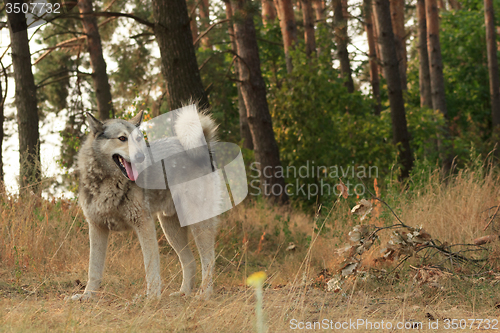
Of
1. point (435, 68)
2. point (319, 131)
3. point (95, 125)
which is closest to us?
point (95, 125)

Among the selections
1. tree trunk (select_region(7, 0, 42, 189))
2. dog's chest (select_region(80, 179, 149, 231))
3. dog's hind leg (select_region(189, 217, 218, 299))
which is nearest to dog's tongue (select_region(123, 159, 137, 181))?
dog's chest (select_region(80, 179, 149, 231))

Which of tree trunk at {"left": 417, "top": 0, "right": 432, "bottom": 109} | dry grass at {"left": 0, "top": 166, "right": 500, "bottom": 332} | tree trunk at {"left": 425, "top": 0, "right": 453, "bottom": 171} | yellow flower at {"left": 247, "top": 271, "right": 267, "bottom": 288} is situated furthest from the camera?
tree trunk at {"left": 417, "top": 0, "right": 432, "bottom": 109}

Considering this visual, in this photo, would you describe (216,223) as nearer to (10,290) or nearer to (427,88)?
(10,290)


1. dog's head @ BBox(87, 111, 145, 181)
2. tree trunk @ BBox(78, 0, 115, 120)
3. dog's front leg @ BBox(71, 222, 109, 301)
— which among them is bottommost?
dog's front leg @ BBox(71, 222, 109, 301)

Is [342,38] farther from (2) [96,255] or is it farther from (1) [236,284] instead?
(2) [96,255]

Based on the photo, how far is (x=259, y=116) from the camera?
37.8ft

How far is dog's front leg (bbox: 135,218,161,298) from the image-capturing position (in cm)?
457

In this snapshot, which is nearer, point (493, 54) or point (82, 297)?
point (82, 297)

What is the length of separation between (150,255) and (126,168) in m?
0.96

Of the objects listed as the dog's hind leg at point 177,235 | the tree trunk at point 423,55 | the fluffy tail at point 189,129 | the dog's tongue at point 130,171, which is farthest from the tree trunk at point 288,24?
the dog's tongue at point 130,171

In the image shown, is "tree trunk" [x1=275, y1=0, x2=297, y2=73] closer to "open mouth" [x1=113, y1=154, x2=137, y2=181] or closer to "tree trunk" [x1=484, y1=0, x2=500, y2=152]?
"tree trunk" [x1=484, y1=0, x2=500, y2=152]

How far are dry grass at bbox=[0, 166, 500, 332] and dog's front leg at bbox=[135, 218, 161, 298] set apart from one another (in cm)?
18

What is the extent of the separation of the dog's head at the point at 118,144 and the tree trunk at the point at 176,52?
2.70 m

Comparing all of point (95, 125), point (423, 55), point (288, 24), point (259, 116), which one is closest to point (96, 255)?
point (95, 125)
